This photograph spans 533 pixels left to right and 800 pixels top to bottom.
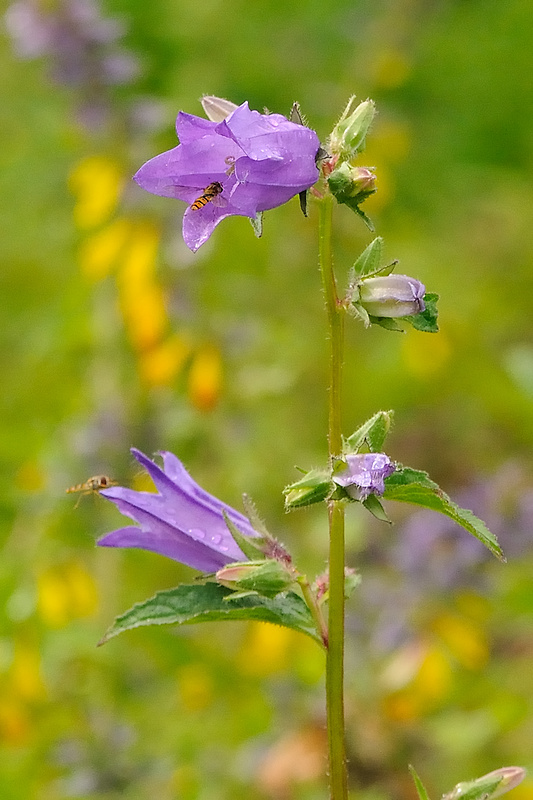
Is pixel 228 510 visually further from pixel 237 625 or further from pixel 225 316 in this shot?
pixel 237 625

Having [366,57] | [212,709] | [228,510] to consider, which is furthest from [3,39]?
[228,510]

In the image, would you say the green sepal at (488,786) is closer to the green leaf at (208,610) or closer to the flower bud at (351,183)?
the green leaf at (208,610)

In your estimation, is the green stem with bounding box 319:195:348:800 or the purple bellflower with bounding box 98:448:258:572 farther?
the purple bellflower with bounding box 98:448:258:572

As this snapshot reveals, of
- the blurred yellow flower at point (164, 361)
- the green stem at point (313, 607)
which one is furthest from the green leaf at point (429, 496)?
the blurred yellow flower at point (164, 361)

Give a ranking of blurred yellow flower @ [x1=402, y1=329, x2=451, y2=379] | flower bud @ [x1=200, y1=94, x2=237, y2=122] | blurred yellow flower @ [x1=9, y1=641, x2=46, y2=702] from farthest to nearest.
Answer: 1. blurred yellow flower @ [x1=402, y1=329, x2=451, y2=379]
2. blurred yellow flower @ [x1=9, y1=641, x2=46, y2=702]
3. flower bud @ [x1=200, y1=94, x2=237, y2=122]

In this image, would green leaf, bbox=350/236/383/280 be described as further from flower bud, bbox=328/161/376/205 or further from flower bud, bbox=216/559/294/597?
flower bud, bbox=216/559/294/597

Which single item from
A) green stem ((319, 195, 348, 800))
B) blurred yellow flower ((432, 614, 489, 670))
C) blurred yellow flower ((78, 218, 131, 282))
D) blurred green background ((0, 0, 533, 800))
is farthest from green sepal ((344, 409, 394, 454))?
blurred yellow flower ((78, 218, 131, 282))
